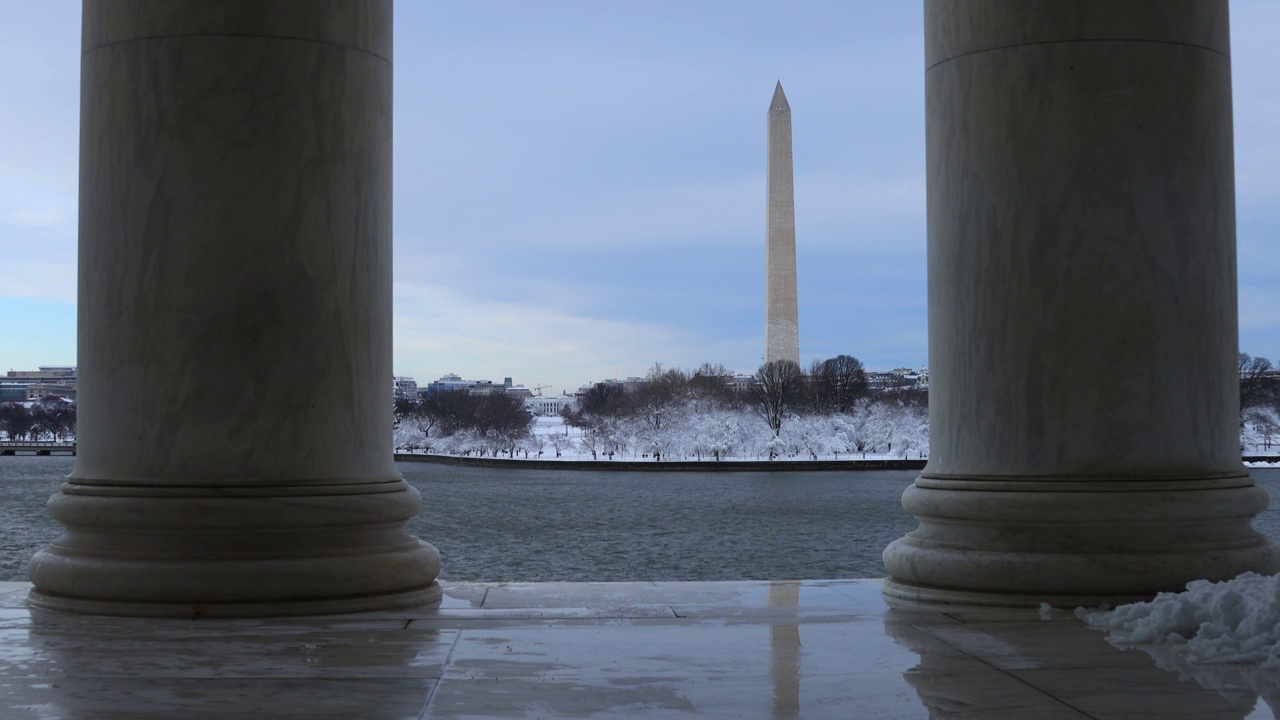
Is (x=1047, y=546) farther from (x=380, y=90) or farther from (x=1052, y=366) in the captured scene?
(x=380, y=90)

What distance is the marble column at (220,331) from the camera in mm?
32625

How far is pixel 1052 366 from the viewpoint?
34.2 meters

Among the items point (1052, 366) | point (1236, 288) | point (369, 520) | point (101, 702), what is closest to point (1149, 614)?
point (1052, 366)

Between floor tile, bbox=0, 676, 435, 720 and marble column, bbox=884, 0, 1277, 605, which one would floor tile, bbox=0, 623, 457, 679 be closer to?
floor tile, bbox=0, 676, 435, 720

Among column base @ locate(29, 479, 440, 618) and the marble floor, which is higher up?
column base @ locate(29, 479, 440, 618)

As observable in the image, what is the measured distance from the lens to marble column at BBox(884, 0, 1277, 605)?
110 ft

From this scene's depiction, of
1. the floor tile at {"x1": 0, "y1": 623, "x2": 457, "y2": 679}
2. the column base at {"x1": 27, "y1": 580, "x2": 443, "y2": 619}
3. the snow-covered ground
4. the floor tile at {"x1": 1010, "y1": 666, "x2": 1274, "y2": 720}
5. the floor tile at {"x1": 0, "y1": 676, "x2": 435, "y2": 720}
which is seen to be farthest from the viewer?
the column base at {"x1": 27, "y1": 580, "x2": 443, "y2": 619}

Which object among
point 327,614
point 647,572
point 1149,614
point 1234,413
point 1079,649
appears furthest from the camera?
point 647,572

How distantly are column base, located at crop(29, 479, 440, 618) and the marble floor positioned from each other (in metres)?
0.81

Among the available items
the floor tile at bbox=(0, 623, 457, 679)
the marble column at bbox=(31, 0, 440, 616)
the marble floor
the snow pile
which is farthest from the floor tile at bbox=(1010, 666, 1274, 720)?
the marble column at bbox=(31, 0, 440, 616)

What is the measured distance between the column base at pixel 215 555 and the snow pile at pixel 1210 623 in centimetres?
A: 1665

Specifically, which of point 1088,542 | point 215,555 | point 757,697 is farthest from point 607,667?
point 1088,542

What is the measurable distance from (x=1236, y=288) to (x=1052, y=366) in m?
5.41

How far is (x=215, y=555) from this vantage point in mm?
32531
